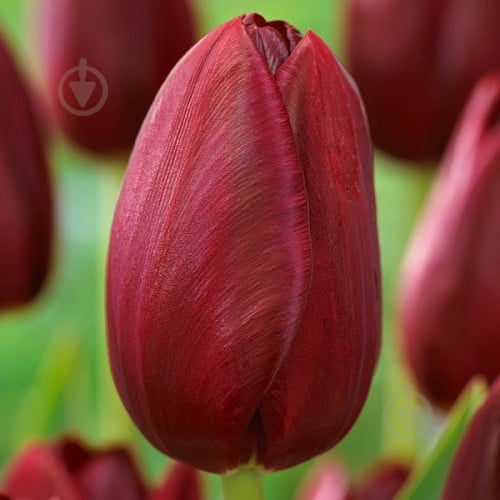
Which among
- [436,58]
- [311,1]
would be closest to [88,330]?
[311,1]

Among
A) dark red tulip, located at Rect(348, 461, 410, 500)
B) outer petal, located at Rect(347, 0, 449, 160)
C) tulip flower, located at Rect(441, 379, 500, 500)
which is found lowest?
dark red tulip, located at Rect(348, 461, 410, 500)

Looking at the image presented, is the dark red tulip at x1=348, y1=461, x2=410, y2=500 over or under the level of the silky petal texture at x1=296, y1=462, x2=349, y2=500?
under

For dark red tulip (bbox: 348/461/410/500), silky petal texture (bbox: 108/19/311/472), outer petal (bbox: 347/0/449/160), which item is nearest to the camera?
silky petal texture (bbox: 108/19/311/472)

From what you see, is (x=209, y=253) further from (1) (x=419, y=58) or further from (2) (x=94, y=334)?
(2) (x=94, y=334)

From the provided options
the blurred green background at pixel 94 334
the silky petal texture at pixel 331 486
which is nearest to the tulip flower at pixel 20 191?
the blurred green background at pixel 94 334

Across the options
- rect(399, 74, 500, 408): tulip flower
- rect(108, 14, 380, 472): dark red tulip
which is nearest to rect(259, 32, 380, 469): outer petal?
rect(108, 14, 380, 472): dark red tulip

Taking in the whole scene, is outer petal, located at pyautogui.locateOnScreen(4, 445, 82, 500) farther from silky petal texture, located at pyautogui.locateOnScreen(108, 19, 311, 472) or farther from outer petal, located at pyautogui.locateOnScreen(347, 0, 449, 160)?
outer petal, located at pyautogui.locateOnScreen(347, 0, 449, 160)

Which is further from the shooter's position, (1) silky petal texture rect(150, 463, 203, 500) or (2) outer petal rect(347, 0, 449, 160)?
(2) outer petal rect(347, 0, 449, 160)

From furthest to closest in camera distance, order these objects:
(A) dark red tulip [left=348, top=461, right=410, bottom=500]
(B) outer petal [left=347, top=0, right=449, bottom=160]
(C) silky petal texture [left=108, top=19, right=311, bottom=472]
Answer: (B) outer petal [left=347, top=0, right=449, bottom=160]
(A) dark red tulip [left=348, top=461, right=410, bottom=500]
(C) silky petal texture [left=108, top=19, right=311, bottom=472]
